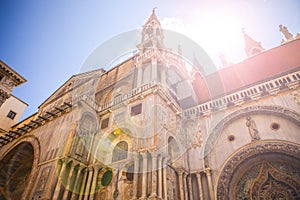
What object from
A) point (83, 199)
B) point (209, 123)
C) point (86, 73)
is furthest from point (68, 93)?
point (209, 123)

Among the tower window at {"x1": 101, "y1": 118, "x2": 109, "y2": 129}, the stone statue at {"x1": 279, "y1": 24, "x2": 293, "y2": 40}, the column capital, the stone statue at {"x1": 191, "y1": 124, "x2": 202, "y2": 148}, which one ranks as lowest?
the column capital

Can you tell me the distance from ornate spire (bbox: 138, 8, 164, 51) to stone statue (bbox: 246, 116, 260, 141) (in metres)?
9.76

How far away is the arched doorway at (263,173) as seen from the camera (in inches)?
359

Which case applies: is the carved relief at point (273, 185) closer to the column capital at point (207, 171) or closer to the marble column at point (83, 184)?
the column capital at point (207, 171)

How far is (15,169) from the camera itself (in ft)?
51.2

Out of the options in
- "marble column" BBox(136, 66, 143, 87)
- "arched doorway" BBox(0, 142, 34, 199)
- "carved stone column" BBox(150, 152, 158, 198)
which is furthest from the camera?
"arched doorway" BBox(0, 142, 34, 199)

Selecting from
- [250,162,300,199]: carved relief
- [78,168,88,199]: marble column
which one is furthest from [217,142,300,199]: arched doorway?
[78,168,88,199]: marble column

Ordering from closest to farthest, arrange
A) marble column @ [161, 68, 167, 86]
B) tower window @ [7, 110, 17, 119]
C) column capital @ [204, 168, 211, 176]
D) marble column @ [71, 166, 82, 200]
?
marble column @ [71, 166, 82, 200] → column capital @ [204, 168, 211, 176] → marble column @ [161, 68, 167, 86] → tower window @ [7, 110, 17, 119]

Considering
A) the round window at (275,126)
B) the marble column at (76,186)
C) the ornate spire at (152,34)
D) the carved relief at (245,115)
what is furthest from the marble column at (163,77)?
the marble column at (76,186)

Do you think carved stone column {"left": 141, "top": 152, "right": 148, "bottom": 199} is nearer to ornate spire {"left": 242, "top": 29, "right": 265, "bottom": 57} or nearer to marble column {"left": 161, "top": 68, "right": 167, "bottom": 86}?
marble column {"left": 161, "top": 68, "right": 167, "bottom": 86}

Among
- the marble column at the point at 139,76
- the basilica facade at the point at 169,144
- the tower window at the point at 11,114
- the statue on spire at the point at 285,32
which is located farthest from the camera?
the tower window at the point at 11,114

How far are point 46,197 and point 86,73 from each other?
1278cm

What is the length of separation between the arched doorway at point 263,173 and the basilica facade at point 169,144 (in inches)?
1.8

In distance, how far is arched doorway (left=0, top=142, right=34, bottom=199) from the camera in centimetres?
1486
